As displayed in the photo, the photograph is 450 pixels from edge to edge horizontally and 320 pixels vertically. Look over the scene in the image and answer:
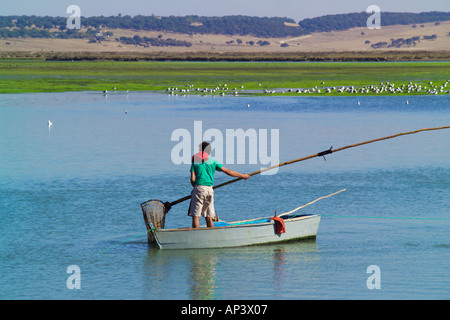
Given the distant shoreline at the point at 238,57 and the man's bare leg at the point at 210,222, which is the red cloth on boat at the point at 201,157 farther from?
the distant shoreline at the point at 238,57

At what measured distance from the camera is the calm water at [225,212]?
40.3 feet

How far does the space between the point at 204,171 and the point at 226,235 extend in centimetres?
132

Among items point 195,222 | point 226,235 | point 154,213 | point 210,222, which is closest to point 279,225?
point 226,235

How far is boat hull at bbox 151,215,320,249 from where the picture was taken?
1411cm

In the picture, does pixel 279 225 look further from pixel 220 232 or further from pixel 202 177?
pixel 202 177

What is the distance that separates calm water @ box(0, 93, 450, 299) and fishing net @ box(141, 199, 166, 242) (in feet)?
1.76

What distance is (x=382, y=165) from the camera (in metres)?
24.4

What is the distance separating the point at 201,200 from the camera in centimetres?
1390

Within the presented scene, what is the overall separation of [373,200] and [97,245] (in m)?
7.27

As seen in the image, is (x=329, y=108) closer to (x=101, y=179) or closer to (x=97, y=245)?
(x=101, y=179)

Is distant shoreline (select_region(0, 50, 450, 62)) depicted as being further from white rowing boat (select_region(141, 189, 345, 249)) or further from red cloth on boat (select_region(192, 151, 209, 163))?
red cloth on boat (select_region(192, 151, 209, 163))

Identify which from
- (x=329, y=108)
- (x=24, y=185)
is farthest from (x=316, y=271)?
(x=329, y=108)

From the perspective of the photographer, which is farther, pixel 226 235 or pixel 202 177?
pixel 226 235

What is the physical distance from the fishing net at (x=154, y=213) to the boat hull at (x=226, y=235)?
0.66 ft
